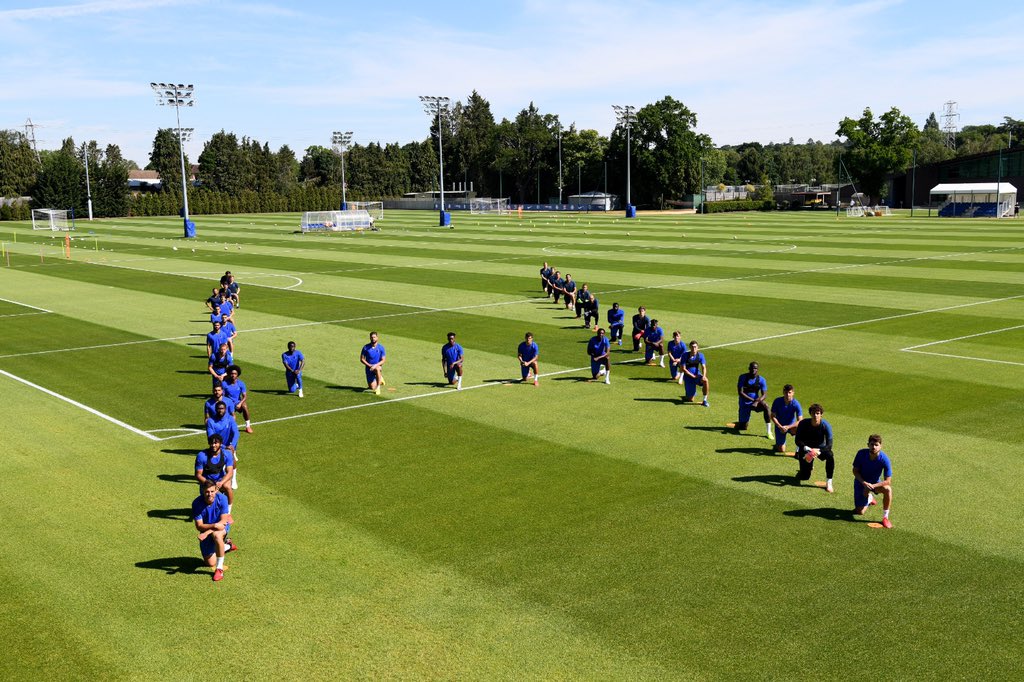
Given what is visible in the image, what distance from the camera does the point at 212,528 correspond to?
12195 millimetres

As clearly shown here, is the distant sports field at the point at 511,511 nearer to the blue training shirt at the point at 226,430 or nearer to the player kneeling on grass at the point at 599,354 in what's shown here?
the player kneeling on grass at the point at 599,354

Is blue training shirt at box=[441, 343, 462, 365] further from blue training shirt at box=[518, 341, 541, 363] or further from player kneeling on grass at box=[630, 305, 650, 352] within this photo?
player kneeling on grass at box=[630, 305, 650, 352]

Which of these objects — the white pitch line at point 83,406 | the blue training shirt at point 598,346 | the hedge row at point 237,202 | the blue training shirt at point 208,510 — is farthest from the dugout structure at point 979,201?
the blue training shirt at point 208,510

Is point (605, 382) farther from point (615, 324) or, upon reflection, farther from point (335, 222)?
point (335, 222)

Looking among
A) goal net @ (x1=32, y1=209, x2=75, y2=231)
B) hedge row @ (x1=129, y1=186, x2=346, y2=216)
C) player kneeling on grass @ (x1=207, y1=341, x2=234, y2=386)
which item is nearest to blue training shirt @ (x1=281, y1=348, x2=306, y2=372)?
player kneeling on grass @ (x1=207, y1=341, x2=234, y2=386)

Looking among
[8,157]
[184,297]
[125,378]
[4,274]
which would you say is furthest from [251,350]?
[8,157]

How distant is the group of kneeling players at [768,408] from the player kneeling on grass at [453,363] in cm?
159

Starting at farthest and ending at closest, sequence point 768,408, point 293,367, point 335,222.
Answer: point 335,222 < point 293,367 < point 768,408

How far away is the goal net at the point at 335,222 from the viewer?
295 feet

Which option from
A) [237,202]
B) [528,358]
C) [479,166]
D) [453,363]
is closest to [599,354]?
[528,358]

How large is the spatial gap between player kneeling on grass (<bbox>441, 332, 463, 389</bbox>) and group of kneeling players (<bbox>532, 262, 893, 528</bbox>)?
1585 millimetres

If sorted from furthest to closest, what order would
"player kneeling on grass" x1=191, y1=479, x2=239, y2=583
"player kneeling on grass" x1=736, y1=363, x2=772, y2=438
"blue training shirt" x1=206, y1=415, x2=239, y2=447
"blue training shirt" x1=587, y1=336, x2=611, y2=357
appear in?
"blue training shirt" x1=587, y1=336, x2=611, y2=357 → "player kneeling on grass" x1=736, y1=363, x2=772, y2=438 → "blue training shirt" x1=206, y1=415, x2=239, y2=447 → "player kneeling on grass" x1=191, y1=479, x2=239, y2=583

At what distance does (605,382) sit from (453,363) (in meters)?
3.87

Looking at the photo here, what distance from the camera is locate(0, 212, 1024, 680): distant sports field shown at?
10.2 metres
